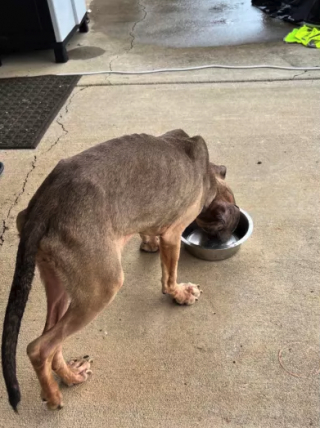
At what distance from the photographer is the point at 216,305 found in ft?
9.02

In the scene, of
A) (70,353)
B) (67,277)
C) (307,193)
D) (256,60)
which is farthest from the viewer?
(256,60)

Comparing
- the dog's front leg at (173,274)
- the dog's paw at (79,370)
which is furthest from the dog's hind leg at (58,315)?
the dog's front leg at (173,274)

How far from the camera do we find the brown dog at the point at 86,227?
1902mm

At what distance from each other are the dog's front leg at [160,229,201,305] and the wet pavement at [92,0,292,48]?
15.3 feet

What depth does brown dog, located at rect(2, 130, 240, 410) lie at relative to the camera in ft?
6.24

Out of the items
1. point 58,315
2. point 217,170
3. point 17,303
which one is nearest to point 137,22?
point 217,170

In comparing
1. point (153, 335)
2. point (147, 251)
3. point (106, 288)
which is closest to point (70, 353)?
point (153, 335)

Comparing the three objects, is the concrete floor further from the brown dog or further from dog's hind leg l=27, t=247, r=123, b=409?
dog's hind leg l=27, t=247, r=123, b=409

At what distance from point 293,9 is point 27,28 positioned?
406 cm

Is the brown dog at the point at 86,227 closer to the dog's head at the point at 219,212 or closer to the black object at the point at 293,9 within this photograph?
the dog's head at the point at 219,212

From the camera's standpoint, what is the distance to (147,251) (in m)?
3.18

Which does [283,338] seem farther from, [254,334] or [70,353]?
[70,353]

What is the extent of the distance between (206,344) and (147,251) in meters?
0.88

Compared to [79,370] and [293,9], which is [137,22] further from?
[79,370]
